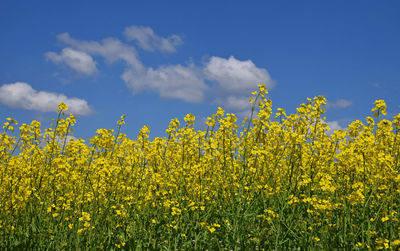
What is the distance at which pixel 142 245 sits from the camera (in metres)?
4.92

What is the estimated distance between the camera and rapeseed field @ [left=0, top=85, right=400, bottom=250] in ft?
14.8

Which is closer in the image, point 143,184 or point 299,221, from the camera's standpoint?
point 299,221

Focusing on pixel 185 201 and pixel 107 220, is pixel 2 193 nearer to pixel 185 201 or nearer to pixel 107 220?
pixel 107 220

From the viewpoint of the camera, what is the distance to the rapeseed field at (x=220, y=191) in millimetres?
4523

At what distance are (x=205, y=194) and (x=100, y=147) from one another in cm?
191

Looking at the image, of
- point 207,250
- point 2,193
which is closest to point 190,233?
point 207,250

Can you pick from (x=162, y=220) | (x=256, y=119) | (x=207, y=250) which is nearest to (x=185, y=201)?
(x=162, y=220)

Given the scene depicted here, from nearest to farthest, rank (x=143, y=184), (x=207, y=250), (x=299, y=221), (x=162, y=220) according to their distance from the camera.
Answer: (x=299, y=221), (x=207, y=250), (x=162, y=220), (x=143, y=184)

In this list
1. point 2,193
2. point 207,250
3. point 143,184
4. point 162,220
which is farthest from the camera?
point 2,193

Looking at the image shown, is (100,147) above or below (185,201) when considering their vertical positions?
above

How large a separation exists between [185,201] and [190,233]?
505 mm

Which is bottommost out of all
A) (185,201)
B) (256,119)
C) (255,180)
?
(185,201)

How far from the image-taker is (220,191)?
5855 mm

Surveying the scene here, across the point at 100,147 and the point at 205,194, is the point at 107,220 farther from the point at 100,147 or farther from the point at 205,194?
the point at 205,194
